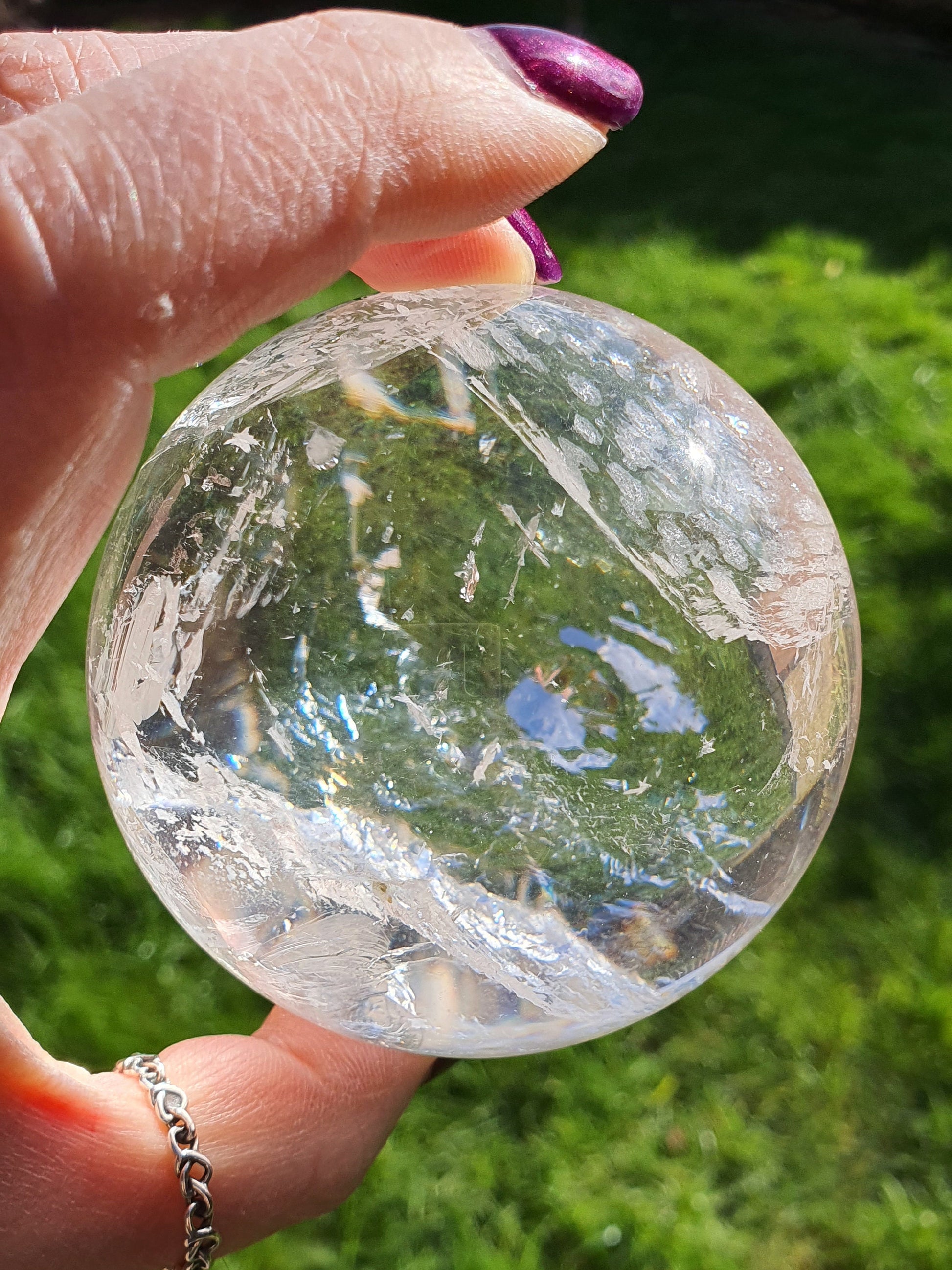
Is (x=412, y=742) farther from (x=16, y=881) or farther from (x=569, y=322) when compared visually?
(x=16, y=881)

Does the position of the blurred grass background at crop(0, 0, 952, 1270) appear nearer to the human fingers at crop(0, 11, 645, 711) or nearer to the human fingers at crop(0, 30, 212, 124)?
the human fingers at crop(0, 11, 645, 711)

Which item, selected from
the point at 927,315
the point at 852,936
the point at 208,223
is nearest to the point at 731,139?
the point at 927,315

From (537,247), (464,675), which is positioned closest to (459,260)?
(537,247)

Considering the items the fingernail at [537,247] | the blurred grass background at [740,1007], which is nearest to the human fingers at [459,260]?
the fingernail at [537,247]

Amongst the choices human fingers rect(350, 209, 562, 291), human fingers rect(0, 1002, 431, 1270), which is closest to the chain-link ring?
human fingers rect(0, 1002, 431, 1270)

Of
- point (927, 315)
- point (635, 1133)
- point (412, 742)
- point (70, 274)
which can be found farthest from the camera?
point (927, 315)

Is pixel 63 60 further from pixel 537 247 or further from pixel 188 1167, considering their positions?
pixel 188 1167

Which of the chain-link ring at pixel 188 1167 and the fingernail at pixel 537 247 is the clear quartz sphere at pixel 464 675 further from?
the fingernail at pixel 537 247
